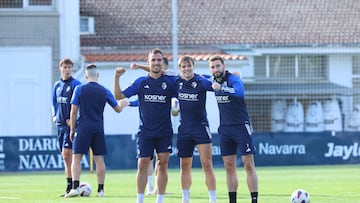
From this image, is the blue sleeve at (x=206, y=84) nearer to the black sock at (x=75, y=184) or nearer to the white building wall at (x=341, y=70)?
the black sock at (x=75, y=184)

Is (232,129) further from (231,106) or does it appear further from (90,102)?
(90,102)

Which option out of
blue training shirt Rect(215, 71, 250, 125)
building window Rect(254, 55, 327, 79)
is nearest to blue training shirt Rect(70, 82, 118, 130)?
blue training shirt Rect(215, 71, 250, 125)

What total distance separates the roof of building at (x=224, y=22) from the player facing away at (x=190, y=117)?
25541mm

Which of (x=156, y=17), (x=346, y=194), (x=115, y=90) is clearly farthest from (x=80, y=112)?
(x=156, y=17)

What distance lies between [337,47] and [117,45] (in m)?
8.39

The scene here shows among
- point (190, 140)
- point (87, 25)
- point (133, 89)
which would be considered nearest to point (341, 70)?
point (87, 25)

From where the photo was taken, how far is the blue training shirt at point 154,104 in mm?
15500

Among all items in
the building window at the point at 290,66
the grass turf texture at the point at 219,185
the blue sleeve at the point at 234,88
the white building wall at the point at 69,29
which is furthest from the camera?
the building window at the point at 290,66

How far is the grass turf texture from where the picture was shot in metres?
17.9

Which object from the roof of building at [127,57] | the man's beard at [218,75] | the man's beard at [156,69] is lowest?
the roof of building at [127,57]

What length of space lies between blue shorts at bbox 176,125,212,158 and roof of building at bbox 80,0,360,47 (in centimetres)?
2556

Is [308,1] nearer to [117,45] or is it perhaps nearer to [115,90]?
[117,45]

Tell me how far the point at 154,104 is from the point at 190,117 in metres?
0.71

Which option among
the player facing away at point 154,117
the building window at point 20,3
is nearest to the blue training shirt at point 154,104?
the player facing away at point 154,117
